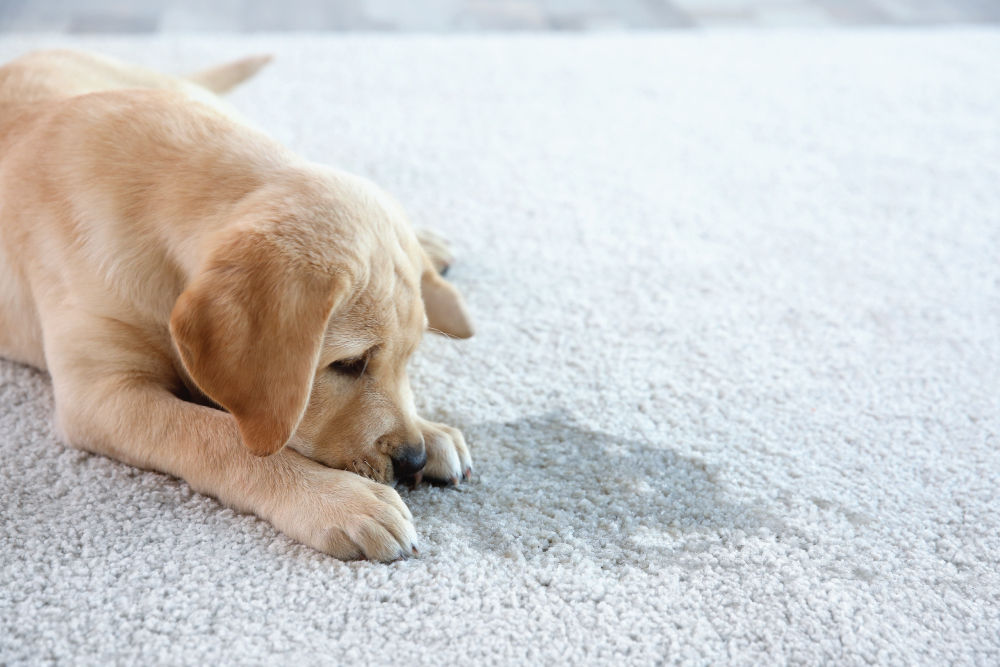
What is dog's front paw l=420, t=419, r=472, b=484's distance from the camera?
1.84 m

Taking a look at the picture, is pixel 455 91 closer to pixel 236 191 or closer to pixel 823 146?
pixel 823 146

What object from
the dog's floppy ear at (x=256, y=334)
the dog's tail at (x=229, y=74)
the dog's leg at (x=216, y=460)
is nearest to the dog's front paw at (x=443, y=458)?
the dog's leg at (x=216, y=460)

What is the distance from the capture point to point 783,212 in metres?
3.17

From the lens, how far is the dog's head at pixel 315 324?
1.49m

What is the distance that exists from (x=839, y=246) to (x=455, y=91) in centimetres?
177

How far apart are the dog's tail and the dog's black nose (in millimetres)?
1930

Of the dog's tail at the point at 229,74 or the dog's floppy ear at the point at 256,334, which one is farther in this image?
the dog's tail at the point at 229,74

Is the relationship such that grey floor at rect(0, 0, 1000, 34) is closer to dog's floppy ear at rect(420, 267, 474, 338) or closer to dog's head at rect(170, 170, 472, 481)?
dog's floppy ear at rect(420, 267, 474, 338)

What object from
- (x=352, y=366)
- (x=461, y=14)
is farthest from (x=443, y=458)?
(x=461, y=14)

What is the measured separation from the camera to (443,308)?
203 cm

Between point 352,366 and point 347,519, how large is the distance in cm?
27

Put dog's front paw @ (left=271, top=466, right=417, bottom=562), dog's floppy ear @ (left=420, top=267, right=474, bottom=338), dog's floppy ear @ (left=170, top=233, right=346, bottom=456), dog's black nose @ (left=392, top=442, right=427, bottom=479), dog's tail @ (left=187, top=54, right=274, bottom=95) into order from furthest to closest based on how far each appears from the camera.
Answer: dog's tail @ (left=187, top=54, right=274, bottom=95)
dog's floppy ear @ (left=420, top=267, right=474, bottom=338)
dog's black nose @ (left=392, top=442, right=427, bottom=479)
dog's front paw @ (left=271, top=466, right=417, bottom=562)
dog's floppy ear @ (left=170, top=233, right=346, bottom=456)

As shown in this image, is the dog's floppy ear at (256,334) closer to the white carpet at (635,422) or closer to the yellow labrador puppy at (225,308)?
the yellow labrador puppy at (225,308)

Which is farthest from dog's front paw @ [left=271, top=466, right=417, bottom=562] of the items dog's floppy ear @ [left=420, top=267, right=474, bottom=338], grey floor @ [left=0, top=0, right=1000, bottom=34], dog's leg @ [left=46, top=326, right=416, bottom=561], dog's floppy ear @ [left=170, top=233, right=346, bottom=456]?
grey floor @ [left=0, top=0, right=1000, bottom=34]
